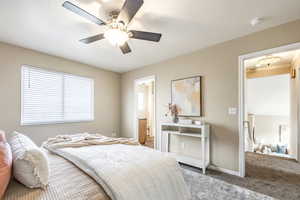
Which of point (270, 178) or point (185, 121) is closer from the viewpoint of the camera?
point (270, 178)

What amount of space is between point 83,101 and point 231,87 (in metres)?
3.81

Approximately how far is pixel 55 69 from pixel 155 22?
285cm

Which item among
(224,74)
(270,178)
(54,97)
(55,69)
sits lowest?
(270,178)

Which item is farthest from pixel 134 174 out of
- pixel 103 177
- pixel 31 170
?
pixel 31 170

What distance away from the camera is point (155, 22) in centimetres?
234

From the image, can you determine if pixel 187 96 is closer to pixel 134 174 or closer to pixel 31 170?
pixel 134 174

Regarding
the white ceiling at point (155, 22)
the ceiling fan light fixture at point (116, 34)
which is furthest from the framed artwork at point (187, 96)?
the ceiling fan light fixture at point (116, 34)

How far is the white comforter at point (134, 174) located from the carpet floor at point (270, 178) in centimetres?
154

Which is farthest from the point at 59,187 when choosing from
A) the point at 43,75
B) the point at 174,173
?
the point at 43,75

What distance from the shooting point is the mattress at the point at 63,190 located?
90 cm

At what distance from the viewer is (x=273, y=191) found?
2.22 m

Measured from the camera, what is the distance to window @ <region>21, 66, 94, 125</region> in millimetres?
3361

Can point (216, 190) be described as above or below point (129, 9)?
below

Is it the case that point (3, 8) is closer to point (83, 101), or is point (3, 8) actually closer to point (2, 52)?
point (2, 52)
